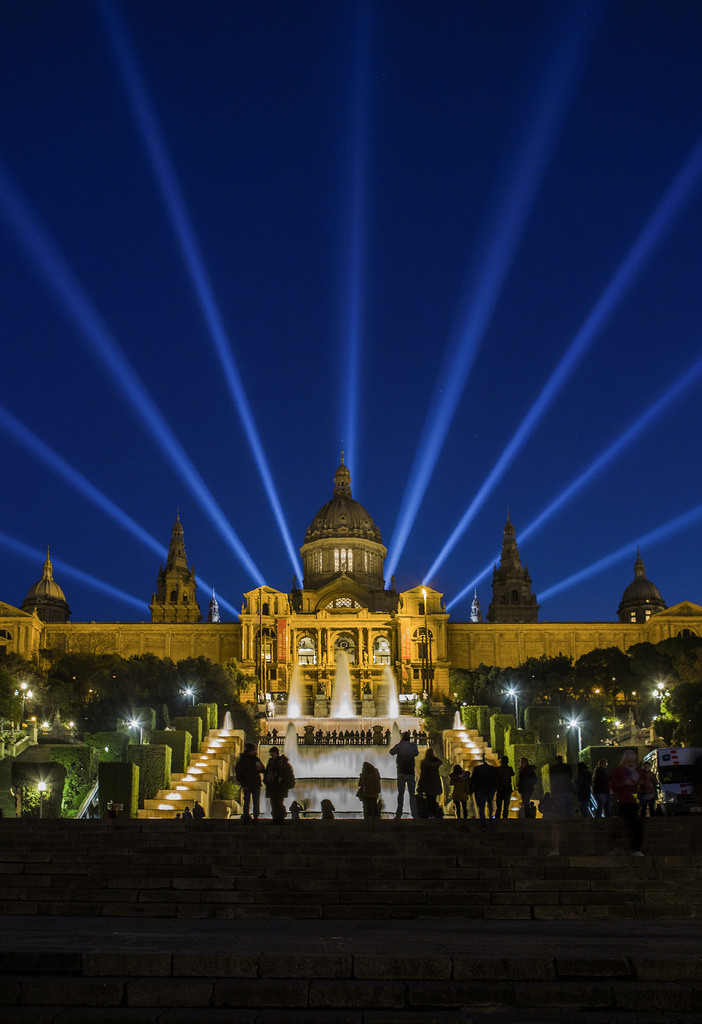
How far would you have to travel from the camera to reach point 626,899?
14844mm

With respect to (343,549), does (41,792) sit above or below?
below

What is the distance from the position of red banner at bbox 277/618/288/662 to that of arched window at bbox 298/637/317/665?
3087 mm

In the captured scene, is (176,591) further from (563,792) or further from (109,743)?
(563,792)

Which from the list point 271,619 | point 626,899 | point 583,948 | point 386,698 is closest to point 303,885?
point 626,899

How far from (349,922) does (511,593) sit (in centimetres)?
11353

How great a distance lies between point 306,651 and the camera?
103 metres

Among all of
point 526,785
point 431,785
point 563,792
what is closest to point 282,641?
point 526,785

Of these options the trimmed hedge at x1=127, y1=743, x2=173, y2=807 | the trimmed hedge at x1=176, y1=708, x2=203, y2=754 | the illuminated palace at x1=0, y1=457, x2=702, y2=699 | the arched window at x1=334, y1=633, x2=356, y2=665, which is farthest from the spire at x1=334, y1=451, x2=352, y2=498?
the trimmed hedge at x1=127, y1=743, x2=173, y2=807

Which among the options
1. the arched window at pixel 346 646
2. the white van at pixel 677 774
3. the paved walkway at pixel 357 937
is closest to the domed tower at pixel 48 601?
the arched window at pixel 346 646

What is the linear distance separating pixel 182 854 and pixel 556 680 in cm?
6796

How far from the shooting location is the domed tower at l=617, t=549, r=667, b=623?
417 ft

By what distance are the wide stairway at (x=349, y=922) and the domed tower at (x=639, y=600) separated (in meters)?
111

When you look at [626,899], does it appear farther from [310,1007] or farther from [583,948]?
[310,1007]

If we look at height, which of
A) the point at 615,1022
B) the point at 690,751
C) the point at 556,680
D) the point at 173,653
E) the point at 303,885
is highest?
the point at 173,653
